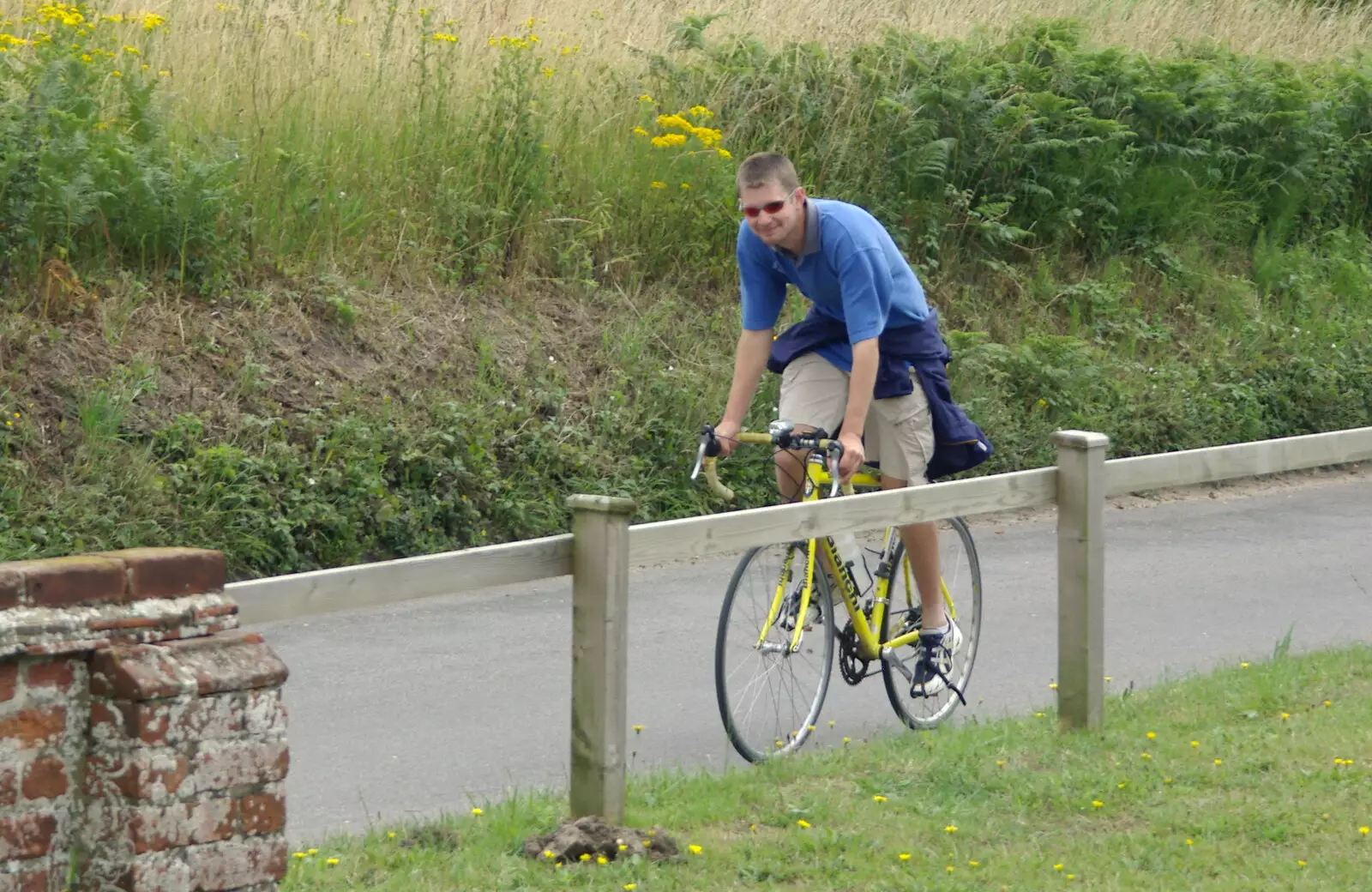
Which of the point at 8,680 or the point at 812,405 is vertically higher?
the point at 812,405

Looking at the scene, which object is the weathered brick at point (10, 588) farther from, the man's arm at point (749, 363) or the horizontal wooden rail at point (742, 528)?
the man's arm at point (749, 363)

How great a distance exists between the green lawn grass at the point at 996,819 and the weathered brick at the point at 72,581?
1286 mm

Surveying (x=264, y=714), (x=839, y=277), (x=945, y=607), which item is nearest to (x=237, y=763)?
(x=264, y=714)

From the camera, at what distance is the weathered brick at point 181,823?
12.3 ft

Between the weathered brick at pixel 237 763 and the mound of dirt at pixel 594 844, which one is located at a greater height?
the weathered brick at pixel 237 763

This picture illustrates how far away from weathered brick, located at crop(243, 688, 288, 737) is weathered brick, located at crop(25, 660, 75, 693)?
361mm

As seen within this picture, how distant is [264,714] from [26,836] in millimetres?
520

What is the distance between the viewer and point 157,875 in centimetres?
378

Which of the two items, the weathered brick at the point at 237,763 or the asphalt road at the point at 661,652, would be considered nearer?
the weathered brick at the point at 237,763

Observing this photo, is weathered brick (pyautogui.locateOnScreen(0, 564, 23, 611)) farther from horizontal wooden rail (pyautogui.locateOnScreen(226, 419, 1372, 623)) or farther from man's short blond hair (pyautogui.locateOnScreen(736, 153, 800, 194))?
man's short blond hair (pyautogui.locateOnScreen(736, 153, 800, 194))

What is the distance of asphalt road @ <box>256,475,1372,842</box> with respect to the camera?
21.1ft

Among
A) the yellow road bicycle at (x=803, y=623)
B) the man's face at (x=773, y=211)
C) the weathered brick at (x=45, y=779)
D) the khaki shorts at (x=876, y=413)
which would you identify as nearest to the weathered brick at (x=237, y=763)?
the weathered brick at (x=45, y=779)

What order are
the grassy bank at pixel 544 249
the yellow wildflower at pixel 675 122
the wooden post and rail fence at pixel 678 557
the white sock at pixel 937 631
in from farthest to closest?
the yellow wildflower at pixel 675 122
the grassy bank at pixel 544 249
the white sock at pixel 937 631
the wooden post and rail fence at pixel 678 557

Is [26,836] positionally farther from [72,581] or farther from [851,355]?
[851,355]
